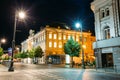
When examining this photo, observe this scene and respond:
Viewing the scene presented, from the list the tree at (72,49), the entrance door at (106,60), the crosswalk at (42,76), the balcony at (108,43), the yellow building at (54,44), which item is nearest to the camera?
the crosswalk at (42,76)

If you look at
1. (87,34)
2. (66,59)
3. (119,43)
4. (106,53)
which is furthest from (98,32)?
(87,34)

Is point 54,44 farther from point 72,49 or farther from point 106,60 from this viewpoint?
point 106,60

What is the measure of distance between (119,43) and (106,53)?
485 cm

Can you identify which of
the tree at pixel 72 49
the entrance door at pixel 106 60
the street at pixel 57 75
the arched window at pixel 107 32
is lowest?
the street at pixel 57 75

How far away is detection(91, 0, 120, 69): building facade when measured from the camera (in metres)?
26.8

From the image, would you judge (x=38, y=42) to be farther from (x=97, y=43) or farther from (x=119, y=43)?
(x=119, y=43)

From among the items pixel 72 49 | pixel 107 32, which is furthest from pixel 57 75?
pixel 72 49

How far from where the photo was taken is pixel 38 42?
77750 mm

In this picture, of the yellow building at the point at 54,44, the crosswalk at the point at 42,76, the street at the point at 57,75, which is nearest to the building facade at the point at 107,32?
the street at the point at 57,75

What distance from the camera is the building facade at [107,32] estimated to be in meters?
26.8

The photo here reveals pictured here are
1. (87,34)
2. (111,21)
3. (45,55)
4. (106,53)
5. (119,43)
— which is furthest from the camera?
(87,34)

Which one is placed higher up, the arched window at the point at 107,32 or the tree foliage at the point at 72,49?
the arched window at the point at 107,32

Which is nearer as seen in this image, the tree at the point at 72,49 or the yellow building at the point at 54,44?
the tree at the point at 72,49

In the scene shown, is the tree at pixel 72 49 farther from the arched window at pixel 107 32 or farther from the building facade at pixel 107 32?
the arched window at pixel 107 32
